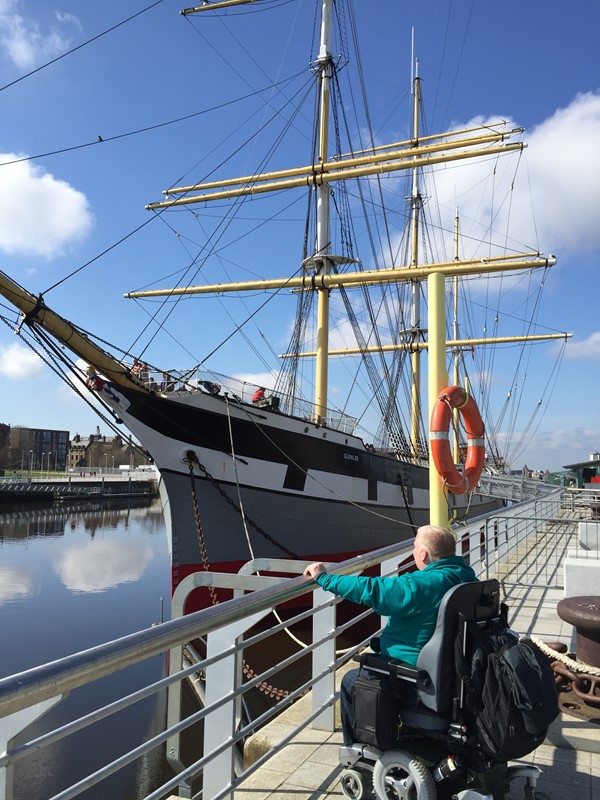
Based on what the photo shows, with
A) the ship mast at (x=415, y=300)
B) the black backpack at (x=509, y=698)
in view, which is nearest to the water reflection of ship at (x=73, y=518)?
the ship mast at (x=415, y=300)

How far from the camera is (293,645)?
12.0 m

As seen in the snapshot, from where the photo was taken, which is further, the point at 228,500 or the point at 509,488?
the point at 509,488

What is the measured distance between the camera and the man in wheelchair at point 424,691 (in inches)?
87.3

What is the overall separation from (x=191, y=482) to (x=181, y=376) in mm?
2214

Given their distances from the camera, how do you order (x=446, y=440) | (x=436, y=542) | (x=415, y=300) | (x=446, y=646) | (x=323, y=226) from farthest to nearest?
(x=415, y=300) < (x=323, y=226) < (x=446, y=440) < (x=436, y=542) < (x=446, y=646)

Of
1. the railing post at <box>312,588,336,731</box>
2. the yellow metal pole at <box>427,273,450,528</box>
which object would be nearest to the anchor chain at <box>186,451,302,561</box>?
the yellow metal pole at <box>427,273,450,528</box>

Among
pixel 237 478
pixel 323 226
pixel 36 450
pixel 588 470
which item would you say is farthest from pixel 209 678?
pixel 36 450

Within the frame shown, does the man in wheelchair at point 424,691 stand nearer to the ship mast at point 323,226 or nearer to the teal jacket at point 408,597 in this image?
the teal jacket at point 408,597

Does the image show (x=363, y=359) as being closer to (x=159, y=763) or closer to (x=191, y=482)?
(x=191, y=482)

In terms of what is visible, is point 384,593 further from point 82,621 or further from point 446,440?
point 82,621

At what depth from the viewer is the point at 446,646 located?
221 centimetres

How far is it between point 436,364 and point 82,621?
1206 centimetres

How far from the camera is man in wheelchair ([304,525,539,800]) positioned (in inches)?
87.3

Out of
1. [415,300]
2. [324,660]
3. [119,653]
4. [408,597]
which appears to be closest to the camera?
[119,653]
